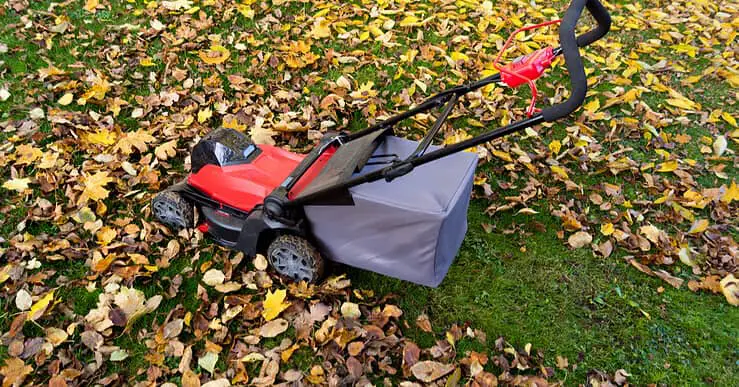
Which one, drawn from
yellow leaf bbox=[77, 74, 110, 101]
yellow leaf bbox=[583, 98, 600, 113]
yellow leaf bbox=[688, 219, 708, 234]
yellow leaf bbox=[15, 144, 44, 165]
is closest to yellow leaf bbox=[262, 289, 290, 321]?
yellow leaf bbox=[15, 144, 44, 165]

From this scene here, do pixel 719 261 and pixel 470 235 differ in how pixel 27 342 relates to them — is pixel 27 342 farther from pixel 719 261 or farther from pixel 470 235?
pixel 719 261

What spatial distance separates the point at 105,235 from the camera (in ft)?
10.3

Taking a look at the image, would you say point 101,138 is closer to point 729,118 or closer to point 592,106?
point 592,106

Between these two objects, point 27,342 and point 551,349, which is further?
point 551,349

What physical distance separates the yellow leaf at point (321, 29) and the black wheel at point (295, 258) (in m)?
2.66

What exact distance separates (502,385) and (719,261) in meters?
1.72

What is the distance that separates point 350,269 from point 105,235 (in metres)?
1.47

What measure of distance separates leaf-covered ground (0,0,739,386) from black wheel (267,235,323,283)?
111 millimetres

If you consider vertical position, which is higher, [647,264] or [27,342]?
[27,342]

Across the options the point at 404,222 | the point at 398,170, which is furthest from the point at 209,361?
the point at 398,170

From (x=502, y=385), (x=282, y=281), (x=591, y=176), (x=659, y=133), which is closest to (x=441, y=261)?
(x=502, y=385)

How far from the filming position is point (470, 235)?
3.34 metres

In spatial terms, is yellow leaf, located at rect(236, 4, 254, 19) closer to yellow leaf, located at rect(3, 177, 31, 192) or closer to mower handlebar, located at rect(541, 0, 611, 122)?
yellow leaf, located at rect(3, 177, 31, 192)

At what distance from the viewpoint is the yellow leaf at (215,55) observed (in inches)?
178
